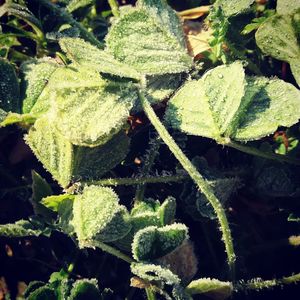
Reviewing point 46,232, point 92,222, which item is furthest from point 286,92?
point 46,232

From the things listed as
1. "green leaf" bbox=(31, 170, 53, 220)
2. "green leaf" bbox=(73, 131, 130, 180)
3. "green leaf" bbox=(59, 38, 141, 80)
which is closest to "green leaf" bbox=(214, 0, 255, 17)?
"green leaf" bbox=(59, 38, 141, 80)

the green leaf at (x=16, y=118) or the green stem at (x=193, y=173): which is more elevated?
the green leaf at (x=16, y=118)

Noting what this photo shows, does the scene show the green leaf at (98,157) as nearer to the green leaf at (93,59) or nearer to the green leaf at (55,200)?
the green leaf at (55,200)

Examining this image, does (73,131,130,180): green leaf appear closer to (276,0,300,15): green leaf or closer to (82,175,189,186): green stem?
(82,175,189,186): green stem

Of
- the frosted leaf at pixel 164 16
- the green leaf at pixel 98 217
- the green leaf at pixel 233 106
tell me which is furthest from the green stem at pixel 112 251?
the frosted leaf at pixel 164 16

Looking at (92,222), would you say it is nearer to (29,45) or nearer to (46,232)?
(46,232)

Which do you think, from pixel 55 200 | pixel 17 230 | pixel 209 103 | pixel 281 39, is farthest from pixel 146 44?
pixel 17 230
